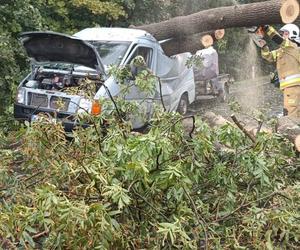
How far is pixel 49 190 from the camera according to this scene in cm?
300

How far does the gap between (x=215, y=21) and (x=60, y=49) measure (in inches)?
130

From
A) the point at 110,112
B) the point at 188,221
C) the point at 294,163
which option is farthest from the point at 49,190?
the point at 294,163

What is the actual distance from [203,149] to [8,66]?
706cm

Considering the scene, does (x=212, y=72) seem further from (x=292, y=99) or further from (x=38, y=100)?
(x=38, y=100)

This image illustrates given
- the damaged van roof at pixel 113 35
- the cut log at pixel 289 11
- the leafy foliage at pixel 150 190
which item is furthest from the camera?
the damaged van roof at pixel 113 35

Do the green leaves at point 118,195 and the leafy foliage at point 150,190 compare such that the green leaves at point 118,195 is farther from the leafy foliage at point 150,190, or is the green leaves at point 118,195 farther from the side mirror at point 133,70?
the side mirror at point 133,70

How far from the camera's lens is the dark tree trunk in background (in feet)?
28.7

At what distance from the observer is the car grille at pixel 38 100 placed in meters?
7.95

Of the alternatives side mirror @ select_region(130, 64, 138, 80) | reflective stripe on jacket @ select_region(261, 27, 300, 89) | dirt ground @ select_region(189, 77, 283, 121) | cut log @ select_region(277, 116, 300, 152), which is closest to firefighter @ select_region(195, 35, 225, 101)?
dirt ground @ select_region(189, 77, 283, 121)

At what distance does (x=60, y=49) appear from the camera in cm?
809

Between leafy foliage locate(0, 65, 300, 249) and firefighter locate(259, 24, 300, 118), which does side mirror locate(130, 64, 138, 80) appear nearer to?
leafy foliage locate(0, 65, 300, 249)

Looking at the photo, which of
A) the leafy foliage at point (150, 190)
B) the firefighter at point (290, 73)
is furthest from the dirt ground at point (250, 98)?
the leafy foliage at point (150, 190)

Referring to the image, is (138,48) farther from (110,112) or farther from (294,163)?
(294,163)

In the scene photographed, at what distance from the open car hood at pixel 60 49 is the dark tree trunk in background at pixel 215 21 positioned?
3018 mm
